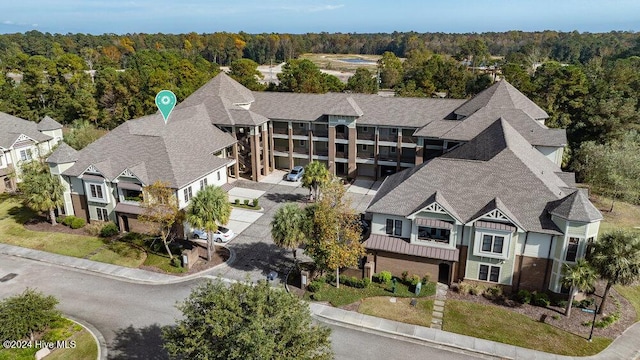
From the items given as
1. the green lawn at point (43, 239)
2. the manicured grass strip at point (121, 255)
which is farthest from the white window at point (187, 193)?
the green lawn at point (43, 239)

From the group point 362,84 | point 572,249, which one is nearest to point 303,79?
point 362,84

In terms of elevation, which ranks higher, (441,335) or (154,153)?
(154,153)

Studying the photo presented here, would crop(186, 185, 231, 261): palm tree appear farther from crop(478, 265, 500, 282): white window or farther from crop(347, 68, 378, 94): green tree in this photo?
crop(347, 68, 378, 94): green tree

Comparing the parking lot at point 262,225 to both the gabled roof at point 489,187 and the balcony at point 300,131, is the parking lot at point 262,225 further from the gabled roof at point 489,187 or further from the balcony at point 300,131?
the balcony at point 300,131

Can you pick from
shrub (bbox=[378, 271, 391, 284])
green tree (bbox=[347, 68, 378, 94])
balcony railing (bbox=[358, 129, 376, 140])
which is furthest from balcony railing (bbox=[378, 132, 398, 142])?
green tree (bbox=[347, 68, 378, 94])

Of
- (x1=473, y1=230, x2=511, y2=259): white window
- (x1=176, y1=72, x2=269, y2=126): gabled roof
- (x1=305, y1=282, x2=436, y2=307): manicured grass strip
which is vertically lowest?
(x1=305, y1=282, x2=436, y2=307): manicured grass strip

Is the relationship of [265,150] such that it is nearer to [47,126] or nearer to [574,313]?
[47,126]

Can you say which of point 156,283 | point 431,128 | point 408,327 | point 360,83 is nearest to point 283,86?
point 360,83
